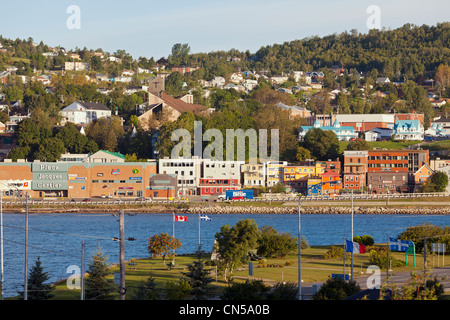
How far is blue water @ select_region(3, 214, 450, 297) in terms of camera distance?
1340 inches

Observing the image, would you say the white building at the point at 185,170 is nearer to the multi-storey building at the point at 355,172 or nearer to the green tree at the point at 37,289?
the multi-storey building at the point at 355,172

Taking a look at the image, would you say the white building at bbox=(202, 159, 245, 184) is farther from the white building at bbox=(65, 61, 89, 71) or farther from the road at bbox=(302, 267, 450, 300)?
the white building at bbox=(65, 61, 89, 71)

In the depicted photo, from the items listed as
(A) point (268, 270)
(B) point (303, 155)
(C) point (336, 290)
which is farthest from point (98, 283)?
(B) point (303, 155)

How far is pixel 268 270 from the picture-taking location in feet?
88.1

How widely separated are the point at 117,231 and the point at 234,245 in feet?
71.6

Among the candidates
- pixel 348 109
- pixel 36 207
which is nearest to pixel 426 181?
pixel 36 207

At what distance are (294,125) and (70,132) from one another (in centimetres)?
2532

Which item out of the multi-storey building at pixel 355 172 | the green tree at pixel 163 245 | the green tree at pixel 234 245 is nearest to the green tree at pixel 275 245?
the green tree at pixel 234 245

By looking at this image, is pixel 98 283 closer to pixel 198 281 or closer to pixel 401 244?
pixel 198 281

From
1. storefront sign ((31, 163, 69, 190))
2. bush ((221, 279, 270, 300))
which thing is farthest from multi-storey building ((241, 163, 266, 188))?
bush ((221, 279, 270, 300))

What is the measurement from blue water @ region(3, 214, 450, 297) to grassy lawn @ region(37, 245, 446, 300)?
336 centimetres

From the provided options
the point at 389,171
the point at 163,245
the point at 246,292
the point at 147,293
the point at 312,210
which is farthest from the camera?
the point at 389,171

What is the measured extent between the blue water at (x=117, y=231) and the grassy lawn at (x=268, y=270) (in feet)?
11.0
